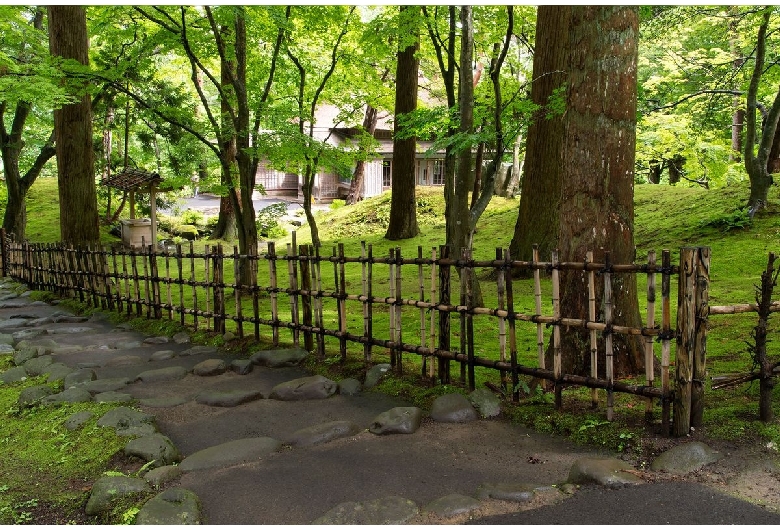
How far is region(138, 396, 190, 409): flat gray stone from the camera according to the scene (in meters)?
5.34

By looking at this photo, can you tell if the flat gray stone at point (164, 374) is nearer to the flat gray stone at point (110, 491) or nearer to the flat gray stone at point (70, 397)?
the flat gray stone at point (70, 397)

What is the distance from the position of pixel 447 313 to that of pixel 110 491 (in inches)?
117

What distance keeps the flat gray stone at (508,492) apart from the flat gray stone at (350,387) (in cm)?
221

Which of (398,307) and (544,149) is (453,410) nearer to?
(398,307)

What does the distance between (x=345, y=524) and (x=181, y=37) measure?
8.99 m

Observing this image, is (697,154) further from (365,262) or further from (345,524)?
(345,524)

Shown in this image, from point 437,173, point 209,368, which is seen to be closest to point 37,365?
point 209,368

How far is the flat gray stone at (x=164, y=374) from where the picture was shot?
6.22 meters

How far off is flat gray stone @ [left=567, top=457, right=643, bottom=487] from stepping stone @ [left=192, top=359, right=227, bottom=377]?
4.29 meters

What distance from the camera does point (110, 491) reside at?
3.41m

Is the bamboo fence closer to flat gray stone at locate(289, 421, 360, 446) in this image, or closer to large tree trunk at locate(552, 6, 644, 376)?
large tree trunk at locate(552, 6, 644, 376)

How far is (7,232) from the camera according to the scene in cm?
1712

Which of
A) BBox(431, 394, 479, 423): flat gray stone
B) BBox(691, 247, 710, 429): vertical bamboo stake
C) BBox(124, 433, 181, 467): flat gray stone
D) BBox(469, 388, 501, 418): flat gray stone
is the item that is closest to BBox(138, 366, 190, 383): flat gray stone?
BBox(124, 433, 181, 467): flat gray stone

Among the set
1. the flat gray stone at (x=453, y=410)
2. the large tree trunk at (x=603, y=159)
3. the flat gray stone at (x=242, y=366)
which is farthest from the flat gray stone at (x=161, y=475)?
the large tree trunk at (x=603, y=159)
